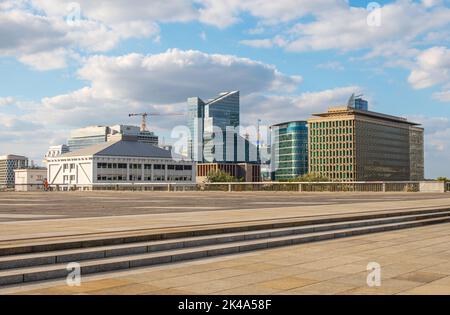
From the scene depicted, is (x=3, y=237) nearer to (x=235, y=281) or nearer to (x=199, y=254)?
(x=199, y=254)

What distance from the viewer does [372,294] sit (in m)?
7.75

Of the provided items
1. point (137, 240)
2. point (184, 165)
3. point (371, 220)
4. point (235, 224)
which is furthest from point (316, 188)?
point (184, 165)

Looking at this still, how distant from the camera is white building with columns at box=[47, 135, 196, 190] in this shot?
164 m

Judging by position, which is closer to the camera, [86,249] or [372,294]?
[372,294]

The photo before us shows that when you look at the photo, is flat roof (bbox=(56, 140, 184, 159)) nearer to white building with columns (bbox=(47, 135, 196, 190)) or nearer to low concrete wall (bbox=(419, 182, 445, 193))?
white building with columns (bbox=(47, 135, 196, 190))

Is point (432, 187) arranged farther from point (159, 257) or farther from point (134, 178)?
point (134, 178)

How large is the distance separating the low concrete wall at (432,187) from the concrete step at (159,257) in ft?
122

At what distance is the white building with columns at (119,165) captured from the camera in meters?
164

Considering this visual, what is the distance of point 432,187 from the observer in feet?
164

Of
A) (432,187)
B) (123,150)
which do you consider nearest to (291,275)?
(432,187)

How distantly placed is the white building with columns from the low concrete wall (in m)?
118

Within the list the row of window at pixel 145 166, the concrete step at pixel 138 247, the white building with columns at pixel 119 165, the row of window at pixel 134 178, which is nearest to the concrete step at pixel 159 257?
the concrete step at pixel 138 247
